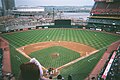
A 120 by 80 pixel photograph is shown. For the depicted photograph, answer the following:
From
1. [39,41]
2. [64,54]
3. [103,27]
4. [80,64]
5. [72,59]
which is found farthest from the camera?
[103,27]

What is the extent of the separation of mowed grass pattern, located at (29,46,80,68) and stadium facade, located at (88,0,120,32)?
2037 centimetres

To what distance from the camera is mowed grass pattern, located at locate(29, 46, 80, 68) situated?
21031mm

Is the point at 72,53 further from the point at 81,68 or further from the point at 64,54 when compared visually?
the point at 81,68

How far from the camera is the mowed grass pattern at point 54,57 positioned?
21.0m

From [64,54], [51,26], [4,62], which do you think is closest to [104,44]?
[64,54]

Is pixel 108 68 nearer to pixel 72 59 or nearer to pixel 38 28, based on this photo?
pixel 72 59

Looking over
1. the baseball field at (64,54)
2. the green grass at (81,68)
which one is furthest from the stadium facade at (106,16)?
the green grass at (81,68)

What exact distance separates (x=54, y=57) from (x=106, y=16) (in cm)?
2989

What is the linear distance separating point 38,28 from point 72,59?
26.6 metres

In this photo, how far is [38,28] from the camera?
4734 centimetres

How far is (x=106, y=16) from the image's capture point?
159 ft

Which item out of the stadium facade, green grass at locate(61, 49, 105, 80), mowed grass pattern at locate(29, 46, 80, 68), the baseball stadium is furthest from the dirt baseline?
the stadium facade

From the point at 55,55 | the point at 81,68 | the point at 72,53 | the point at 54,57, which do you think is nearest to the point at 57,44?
the point at 72,53

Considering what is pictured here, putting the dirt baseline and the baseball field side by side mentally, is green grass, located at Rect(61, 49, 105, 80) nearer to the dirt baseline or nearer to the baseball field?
the baseball field
